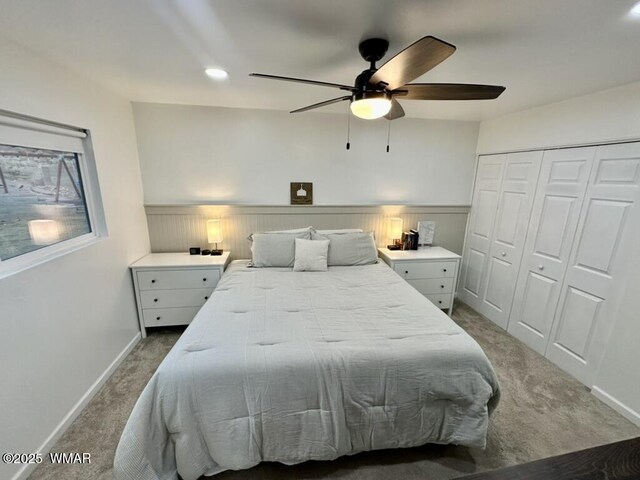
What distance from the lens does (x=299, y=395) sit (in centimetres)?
137

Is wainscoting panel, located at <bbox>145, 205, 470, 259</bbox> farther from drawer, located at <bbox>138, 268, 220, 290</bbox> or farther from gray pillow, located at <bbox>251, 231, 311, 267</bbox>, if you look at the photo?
drawer, located at <bbox>138, 268, 220, 290</bbox>

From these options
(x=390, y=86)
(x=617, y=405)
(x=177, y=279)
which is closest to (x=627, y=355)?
(x=617, y=405)

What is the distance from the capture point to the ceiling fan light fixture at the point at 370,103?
142cm

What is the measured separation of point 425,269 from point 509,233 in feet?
3.05

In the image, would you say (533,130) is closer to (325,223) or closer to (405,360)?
(325,223)

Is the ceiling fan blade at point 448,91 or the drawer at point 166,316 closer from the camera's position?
the ceiling fan blade at point 448,91

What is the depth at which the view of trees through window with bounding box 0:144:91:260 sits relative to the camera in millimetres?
1484

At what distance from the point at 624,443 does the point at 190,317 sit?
9.61ft

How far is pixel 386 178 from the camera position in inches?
128

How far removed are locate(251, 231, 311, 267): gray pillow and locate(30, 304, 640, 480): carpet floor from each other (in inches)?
48.9

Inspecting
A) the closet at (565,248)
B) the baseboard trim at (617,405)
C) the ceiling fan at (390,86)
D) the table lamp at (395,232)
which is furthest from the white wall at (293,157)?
the baseboard trim at (617,405)

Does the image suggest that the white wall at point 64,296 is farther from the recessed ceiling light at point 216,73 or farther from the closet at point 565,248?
the closet at point 565,248

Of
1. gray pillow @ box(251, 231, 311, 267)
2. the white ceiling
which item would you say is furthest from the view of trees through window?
gray pillow @ box(251, 231, 311, 267)

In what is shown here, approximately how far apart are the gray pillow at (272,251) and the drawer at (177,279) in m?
0.42
